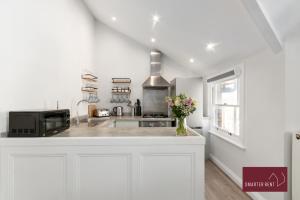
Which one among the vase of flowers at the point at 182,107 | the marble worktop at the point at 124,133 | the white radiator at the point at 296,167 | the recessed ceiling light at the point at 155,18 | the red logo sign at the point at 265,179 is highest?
the recessed ceiling light at the point at 155,18

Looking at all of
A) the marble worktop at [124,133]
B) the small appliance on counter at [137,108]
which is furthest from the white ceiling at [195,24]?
the small appliance on counter at [137,108]

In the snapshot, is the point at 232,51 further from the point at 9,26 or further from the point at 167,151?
the point at 9,26

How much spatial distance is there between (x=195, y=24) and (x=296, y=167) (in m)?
2.06

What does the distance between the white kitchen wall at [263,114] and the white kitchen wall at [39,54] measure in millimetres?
2808

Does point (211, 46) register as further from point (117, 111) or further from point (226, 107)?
point (117, 111)

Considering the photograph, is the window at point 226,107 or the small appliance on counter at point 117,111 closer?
the window at point 226,107

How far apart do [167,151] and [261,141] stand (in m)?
1.52

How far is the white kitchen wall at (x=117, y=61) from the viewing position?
216 inches

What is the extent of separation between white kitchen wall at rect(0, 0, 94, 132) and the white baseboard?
3.06 m

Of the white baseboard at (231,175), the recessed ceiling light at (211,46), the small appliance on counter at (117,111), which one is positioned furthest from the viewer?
the small appliance on counter at (117,111)

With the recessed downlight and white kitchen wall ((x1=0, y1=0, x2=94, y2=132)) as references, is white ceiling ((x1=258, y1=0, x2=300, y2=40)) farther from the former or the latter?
white kitchen wall ((x1=0, y1=0, x2=94, y2=132))

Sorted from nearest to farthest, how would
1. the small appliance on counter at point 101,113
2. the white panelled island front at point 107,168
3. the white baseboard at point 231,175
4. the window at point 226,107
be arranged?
the white panelled island front at point 107,168 → the white baseboard at point 231,175 → the window at point 226,107 → the small appliance on counter at point 101,113

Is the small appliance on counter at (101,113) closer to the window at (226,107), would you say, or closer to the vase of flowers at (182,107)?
the window at (226,107)

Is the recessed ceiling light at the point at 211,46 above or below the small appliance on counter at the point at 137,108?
above
